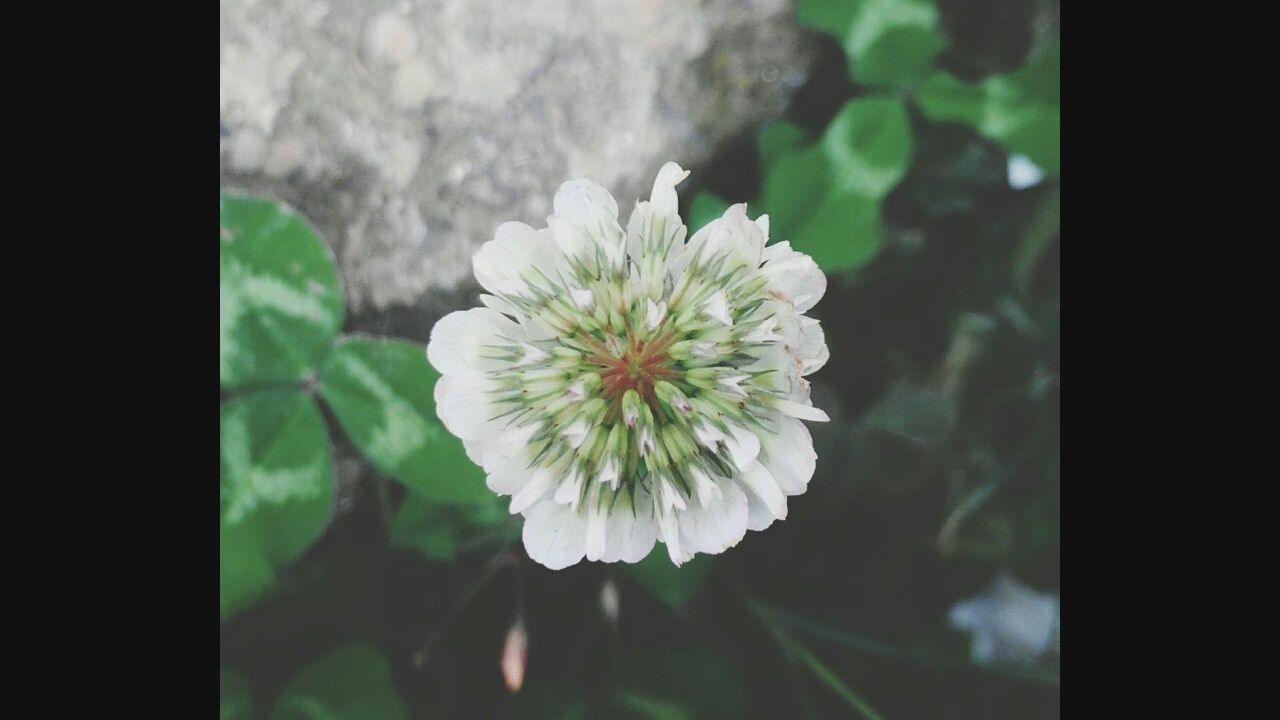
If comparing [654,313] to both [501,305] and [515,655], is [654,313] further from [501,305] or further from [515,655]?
[515,655]

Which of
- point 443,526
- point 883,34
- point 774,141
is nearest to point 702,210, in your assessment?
point 774,141

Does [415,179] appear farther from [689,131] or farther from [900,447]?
[900,447]

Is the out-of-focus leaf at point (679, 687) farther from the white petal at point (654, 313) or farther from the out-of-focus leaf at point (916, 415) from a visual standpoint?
the white petal at point (654, 313)

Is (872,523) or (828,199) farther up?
(828,199)

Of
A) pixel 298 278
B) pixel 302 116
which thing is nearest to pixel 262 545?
pixel 298 278

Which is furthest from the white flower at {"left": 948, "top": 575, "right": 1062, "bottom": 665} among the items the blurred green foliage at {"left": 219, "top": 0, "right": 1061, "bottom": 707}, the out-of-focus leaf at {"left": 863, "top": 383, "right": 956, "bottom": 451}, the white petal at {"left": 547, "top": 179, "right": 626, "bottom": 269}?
the white petal at {"left": 547, "top": 179, "right": 626, "bottom": 269}

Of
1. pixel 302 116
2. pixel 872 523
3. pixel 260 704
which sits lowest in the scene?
pixel 260 704

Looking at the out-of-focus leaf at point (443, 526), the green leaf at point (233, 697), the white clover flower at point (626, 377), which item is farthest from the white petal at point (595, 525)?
the green leaf at point (233, 697)
